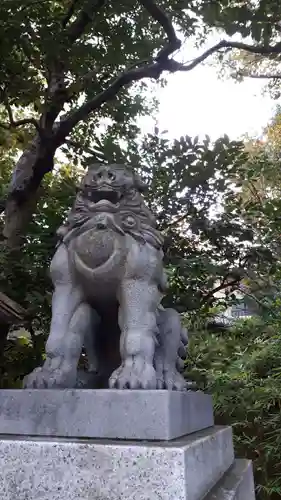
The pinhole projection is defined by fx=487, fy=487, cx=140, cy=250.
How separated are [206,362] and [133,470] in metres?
3.28

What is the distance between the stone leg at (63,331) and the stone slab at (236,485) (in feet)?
2.24

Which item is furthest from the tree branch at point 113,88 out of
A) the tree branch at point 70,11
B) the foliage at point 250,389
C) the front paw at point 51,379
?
the front paw at point 51,379

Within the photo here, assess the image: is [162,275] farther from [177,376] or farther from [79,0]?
[79,0]

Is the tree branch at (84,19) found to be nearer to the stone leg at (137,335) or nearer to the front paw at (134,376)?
the stone leg at (137,335)

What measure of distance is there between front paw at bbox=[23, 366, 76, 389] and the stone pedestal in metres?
0.07

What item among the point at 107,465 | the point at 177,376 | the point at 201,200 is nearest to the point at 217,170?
the point at 201,200

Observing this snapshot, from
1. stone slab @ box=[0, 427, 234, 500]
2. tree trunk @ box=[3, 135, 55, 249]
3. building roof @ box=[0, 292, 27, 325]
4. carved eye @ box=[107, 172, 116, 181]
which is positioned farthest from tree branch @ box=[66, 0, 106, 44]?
stone slab @ box=[0, 427, 234, 500]

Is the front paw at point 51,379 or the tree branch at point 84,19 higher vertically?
the tree branch at point 84,19

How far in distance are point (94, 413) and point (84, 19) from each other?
3.61m

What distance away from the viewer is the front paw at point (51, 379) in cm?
182

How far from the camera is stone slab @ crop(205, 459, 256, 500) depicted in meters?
1.80

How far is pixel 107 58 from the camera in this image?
408 centimetres

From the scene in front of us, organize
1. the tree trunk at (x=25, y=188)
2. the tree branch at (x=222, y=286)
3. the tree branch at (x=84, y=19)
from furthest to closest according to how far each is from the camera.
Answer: the tree trunk at (x=25, y=188) → the tree branch at (x=222, y=286) → the tree branch at (x=84, y=19)

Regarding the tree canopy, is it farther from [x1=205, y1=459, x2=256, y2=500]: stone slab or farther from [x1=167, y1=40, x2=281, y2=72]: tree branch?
[x1=205, y1=459, x2=256, y2=500]: stone slab
